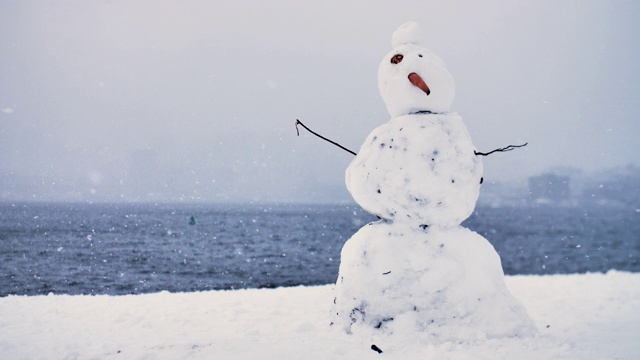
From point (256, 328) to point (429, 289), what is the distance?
6.79ft

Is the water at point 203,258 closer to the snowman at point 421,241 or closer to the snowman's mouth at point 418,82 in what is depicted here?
the snowman at point 421,241

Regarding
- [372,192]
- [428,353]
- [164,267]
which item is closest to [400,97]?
[372,192]

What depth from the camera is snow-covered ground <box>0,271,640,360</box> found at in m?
4.37

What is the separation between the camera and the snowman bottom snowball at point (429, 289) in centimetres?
Answer: 479

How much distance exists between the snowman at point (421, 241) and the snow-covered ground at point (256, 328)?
258mm

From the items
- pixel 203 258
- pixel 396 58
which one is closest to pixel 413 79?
pixel 396 58

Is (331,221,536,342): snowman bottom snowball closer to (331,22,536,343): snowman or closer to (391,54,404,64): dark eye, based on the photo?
(331,22,536,343): snowman

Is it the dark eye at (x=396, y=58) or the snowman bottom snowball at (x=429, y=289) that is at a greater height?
the dark eye at (x=396, y=58)

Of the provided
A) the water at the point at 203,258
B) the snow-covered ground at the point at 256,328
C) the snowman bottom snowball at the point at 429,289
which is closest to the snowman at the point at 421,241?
the snowman bottom snowball at the point at 429,289

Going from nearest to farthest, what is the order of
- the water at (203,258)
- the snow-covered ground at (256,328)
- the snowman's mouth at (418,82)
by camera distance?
the snow-covered ground at (256,328)
the snowman's mouth at (418,82)
the water at (203,258)

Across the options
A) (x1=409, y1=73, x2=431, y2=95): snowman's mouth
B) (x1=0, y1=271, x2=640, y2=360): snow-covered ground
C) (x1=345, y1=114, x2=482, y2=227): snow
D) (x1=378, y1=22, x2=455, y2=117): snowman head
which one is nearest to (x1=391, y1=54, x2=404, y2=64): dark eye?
(x1=378, y1=22, x2=455, y2=117): snowman head

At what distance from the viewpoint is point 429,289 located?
4840 mm

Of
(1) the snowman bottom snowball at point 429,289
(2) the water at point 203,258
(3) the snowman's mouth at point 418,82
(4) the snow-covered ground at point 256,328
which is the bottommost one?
(2) the water at point 203,258

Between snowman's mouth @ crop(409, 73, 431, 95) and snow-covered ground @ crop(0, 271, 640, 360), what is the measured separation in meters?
2.54
